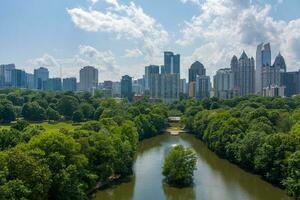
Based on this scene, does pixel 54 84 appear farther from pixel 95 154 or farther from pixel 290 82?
pixel 95 154

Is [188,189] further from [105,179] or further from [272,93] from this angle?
[272,93]

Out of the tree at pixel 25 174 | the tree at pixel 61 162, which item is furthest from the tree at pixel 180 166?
the tree at pixel 25 174

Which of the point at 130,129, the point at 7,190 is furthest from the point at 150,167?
the point at 7,190

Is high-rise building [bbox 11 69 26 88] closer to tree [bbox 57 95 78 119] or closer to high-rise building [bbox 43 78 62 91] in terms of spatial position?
high-rise building [bbox 43 78 62 91]

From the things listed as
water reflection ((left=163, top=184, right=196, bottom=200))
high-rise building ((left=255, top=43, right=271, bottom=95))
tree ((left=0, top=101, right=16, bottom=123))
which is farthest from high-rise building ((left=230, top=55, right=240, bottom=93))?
water reflection ((left=163, top=184, right=196, bottom=200))

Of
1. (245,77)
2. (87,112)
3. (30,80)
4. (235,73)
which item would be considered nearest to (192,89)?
(235,73)

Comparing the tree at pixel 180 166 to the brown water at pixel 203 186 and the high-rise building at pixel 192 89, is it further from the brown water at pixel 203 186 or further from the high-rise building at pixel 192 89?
the high-rise building at pixel 192 89
